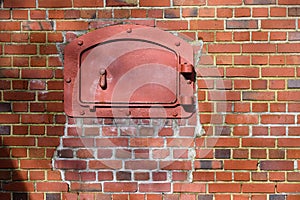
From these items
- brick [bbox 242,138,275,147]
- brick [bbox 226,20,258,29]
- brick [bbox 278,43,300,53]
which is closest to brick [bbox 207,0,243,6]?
brick [bbox 226,20,258,29]

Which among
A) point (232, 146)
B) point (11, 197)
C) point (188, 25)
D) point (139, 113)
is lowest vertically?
point (11, 197)

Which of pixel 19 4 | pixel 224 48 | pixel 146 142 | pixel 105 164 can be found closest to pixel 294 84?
pixel 224 48

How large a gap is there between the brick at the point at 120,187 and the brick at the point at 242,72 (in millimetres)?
902

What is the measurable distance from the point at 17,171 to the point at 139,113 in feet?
2.79

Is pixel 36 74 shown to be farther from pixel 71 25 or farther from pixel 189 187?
pixel 189 187

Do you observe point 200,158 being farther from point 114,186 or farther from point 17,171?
point 17,171

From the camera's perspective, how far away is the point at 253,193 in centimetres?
258

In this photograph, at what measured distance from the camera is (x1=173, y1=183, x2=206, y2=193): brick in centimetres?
259

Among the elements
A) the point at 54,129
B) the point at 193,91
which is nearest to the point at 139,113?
the point at 193,91

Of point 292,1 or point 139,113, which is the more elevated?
point 292,1

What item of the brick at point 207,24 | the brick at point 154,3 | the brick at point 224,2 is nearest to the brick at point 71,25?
the brick at point 154,3

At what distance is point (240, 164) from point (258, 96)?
43 cm

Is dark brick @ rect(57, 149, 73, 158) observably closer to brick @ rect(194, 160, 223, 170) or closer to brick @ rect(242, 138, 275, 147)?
brick @ rect(194, 160, 223, 170)

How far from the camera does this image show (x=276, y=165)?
2.56 meters
